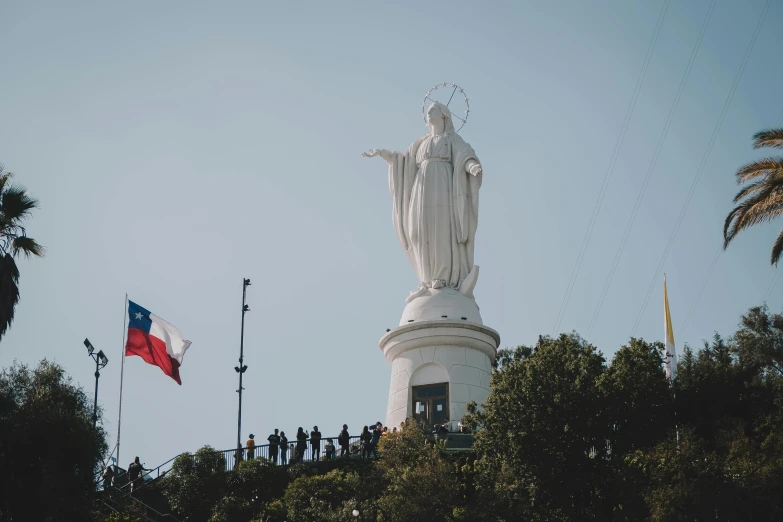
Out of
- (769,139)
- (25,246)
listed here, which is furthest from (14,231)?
(769,139)

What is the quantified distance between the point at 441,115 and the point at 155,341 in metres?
12.6

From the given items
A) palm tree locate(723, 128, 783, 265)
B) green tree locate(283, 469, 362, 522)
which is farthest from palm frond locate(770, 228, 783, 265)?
green tree locate(283, 469, 362, 522)

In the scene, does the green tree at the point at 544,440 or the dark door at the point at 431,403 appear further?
the dark door at the point at 431,403

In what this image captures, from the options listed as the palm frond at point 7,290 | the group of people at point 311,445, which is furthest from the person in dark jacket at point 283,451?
the palm frond at point 7,290

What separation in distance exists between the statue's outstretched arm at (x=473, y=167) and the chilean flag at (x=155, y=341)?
430 inches

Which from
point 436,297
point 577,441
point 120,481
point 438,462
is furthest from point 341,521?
point 436,297

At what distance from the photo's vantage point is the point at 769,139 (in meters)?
32.6

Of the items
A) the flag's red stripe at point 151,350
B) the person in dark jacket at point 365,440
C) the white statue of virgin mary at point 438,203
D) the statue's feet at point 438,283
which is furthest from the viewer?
the white statue of virgin mary at point 438,203

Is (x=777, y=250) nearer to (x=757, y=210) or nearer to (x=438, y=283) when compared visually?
(x=757, y=210)

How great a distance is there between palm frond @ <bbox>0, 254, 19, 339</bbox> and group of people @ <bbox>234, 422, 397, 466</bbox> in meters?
8.04

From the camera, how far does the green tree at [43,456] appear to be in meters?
31.9

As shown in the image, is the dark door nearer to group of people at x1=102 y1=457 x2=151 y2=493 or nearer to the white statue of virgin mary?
the white statue of virgin mary

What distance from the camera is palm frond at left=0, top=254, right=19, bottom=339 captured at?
34.3 metres

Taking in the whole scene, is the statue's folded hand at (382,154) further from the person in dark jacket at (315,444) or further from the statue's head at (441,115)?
the person in dark jacket at (315,444)
